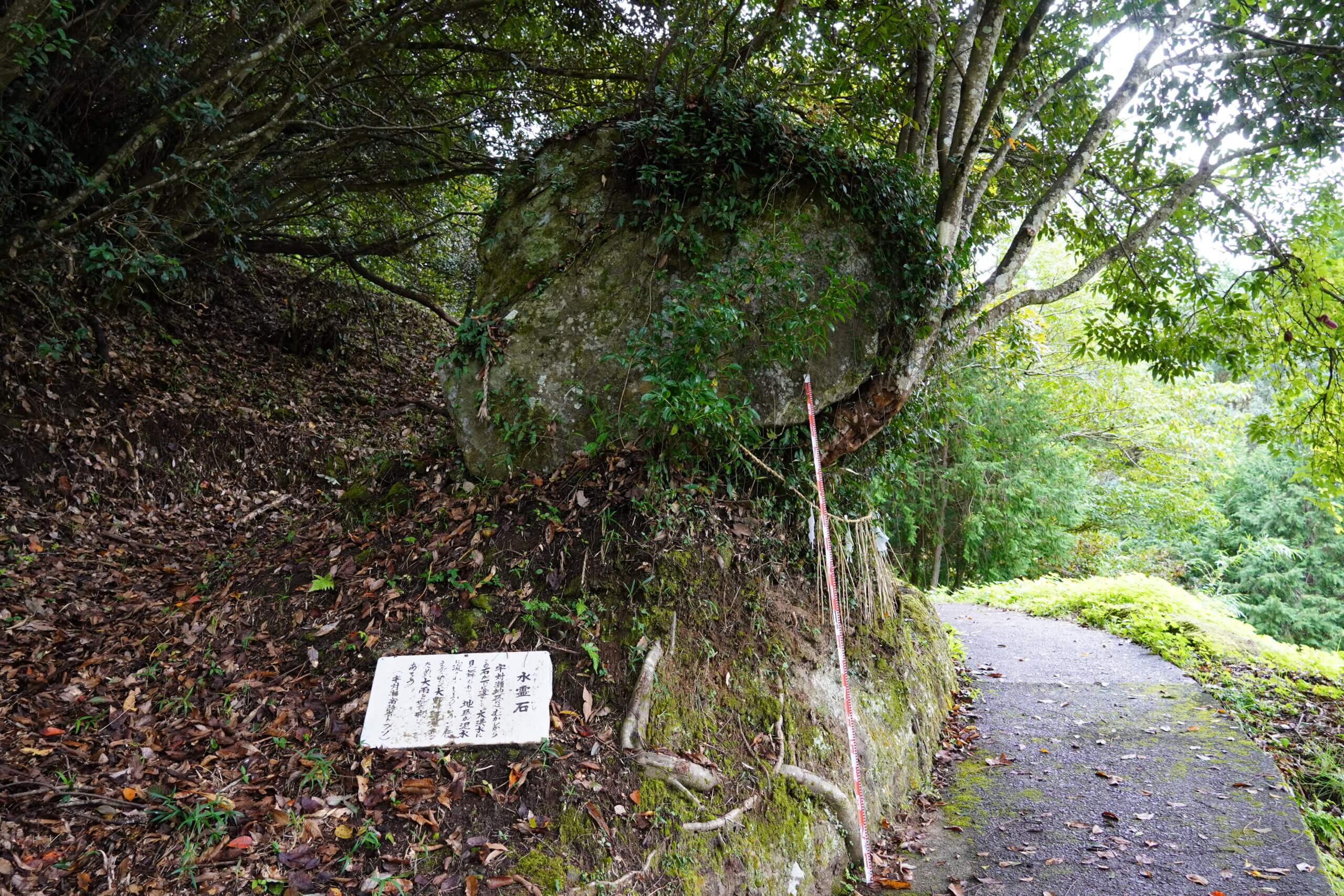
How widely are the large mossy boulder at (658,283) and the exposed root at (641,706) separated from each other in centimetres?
140

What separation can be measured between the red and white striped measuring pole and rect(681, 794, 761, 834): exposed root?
0.67 metres

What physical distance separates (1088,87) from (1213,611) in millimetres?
7818

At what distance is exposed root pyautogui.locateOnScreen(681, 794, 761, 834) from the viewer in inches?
129

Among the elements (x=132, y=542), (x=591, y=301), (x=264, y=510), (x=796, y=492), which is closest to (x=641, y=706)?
(x=796, y=492)

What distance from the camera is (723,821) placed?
3.38 metres

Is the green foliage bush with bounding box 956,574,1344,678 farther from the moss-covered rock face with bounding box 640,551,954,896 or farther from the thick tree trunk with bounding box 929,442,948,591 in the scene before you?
the moss-covered rock face with bounding box 640,551,954,896

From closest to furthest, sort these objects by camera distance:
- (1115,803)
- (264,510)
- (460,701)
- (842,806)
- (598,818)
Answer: (598,818), (460,701), (842,806), (1115,803), (264,510)

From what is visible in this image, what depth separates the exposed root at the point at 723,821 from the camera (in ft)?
10.8

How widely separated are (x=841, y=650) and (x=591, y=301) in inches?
108

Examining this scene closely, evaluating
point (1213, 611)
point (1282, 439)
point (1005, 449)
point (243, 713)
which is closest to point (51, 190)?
point (243, 713)

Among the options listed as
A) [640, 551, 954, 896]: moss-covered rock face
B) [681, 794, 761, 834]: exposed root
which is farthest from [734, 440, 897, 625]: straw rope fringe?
[681, 794, 761, 834]: exposed root

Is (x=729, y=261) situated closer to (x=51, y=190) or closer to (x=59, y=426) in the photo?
(x=51, y=190)

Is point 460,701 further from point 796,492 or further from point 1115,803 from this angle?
point 1115,803

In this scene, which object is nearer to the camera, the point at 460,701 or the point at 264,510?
the point at 460,701
